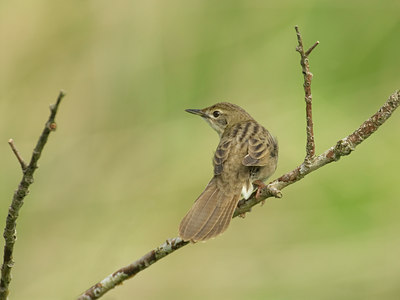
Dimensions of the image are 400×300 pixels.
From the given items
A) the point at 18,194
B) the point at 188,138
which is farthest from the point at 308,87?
the point at 188,138

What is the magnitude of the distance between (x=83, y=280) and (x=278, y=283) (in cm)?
182

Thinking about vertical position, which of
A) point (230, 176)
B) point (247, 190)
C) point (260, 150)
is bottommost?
point (247, 190)

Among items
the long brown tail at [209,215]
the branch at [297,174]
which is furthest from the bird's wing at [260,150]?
the branch at [297,174]

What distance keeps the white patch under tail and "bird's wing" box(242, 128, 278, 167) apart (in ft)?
0.47

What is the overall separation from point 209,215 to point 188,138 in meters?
3.60

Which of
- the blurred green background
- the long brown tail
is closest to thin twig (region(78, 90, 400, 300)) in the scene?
the long brown tail

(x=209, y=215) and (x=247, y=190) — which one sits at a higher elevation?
(x=247, y=190)

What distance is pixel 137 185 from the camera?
25.8 feet

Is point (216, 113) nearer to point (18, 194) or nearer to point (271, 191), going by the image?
point (271, 191)

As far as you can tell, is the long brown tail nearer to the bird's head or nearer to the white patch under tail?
the white patch under tail

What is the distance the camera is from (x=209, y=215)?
4.46 m

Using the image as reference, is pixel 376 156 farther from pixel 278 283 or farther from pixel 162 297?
pixel 162 297

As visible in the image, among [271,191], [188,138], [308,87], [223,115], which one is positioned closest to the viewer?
[308,87]

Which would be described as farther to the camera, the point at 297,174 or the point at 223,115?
the point at 223,115
